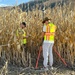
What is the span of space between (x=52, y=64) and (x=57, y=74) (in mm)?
687

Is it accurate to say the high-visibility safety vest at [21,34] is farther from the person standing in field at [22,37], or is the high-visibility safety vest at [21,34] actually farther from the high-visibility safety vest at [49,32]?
the high-visibility safety vest at [49,32]

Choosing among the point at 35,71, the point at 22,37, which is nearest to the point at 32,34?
the point at 22,37

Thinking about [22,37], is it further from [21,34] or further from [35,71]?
[35,71]

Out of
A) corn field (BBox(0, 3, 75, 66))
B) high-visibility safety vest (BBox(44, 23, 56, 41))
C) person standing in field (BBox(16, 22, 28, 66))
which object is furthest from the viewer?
corn field (BBox(0, 3, 75, 66))

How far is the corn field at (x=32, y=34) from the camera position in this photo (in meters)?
6.97

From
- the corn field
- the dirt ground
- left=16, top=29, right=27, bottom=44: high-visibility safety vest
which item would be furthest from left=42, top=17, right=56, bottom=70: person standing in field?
left=16, top=29, right=27, bottom=44: high-visibility safety vest

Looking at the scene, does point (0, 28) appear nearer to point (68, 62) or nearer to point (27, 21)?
point (27, 21)

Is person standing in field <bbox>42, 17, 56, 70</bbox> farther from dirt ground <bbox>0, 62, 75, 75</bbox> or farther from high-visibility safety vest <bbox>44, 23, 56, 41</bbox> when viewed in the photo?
dirt ground <bbox>0, 62, 75, 75</bbox>

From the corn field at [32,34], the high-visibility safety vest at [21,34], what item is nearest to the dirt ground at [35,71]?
the corn field at [32,34]

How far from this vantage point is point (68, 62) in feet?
23.3

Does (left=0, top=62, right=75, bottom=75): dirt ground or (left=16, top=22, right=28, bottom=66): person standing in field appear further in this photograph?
(left=16, top=22, right=28, bottom=66): person standing in field

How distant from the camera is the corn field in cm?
697

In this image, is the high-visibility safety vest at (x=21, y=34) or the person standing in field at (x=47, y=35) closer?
the person standing in field at (x=47, y=35)

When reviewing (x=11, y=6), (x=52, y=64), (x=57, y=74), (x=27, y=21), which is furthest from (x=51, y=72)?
(x=11, y=6)
